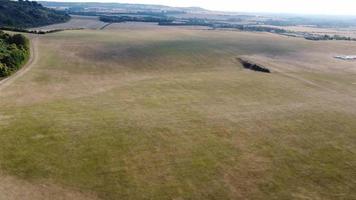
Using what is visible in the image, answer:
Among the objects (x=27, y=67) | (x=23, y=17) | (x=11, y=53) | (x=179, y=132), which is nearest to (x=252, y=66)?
(x=27, y=67)

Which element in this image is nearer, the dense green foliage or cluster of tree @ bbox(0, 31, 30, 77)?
cluster of tree @ bbox(0, 31, 30, 77)

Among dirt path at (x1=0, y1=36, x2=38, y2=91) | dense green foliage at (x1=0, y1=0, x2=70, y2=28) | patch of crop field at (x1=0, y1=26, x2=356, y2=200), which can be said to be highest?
dense green foliage at (x1=0, y1=0, x2=70, y2=28)

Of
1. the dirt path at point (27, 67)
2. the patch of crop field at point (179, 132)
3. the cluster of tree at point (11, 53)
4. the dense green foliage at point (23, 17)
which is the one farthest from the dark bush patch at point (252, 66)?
the dense green foliage at point (23, 17)

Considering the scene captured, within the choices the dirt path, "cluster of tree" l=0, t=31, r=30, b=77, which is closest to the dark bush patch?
the dirt path

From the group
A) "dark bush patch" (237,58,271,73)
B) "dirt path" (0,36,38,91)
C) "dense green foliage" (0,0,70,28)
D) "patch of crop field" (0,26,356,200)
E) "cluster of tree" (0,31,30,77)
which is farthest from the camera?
"dense green foliage" (0,0,70,28)

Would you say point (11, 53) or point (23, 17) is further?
point (23, 17)

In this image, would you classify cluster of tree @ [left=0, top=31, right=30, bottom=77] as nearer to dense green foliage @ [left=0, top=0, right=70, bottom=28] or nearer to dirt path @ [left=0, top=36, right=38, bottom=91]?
dirt path @ [left=0, top=36, right=38, bottom=91]

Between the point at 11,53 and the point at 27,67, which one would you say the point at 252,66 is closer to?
the point at 27,67
